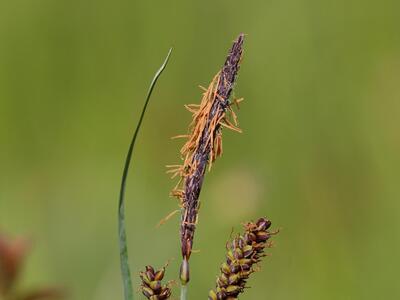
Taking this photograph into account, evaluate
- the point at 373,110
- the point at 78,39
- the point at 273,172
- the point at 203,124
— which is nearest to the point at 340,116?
the point at 373,110

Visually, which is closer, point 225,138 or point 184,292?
point 184,292

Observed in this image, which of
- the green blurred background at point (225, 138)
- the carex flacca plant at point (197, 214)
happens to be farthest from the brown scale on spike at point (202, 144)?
the green blurred background at point (225, 138)

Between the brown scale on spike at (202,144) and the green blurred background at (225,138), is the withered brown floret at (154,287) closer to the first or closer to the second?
the brown scale on spike at (202,144)

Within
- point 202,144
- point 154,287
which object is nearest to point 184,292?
point 154,287

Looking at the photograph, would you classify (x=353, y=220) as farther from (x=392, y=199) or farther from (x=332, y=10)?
(x=332, y=10)

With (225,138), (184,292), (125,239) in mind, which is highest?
(225,138)

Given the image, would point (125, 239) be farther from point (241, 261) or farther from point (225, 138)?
point (225, 138)

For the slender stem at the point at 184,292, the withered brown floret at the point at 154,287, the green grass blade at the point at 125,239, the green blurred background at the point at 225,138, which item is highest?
the green blurred background at the point at 225,138
